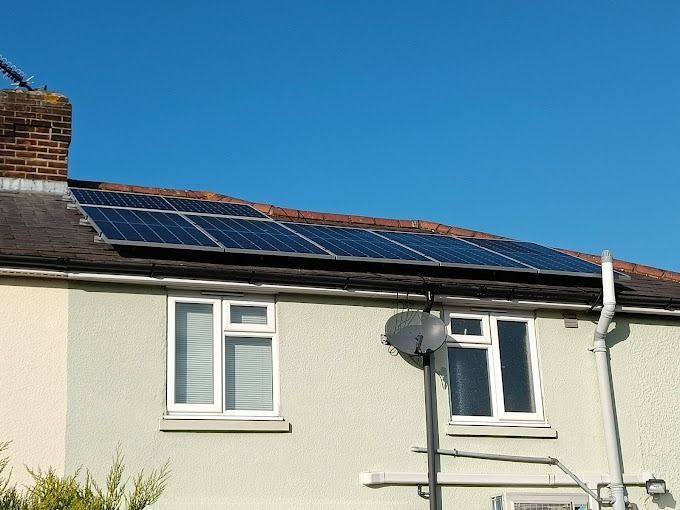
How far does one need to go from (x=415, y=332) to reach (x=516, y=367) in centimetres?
156

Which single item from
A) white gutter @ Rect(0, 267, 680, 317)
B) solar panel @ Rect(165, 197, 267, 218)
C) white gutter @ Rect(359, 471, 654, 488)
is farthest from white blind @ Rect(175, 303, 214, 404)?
solar panel @ Rect(165, 197, 267, 218)

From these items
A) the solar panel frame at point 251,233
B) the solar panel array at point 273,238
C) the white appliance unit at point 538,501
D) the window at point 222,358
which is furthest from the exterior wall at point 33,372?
the white appliance unit at point 538,501

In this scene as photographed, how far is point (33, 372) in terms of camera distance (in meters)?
11.2

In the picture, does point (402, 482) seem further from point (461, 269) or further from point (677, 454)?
point (677, 454)

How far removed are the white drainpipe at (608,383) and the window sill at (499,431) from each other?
2.17ft

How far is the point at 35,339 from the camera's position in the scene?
Answer: 11.4 metres

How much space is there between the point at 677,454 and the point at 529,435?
2003mm

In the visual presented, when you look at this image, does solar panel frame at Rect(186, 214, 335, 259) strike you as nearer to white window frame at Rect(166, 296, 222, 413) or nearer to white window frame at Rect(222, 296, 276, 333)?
white window frame at Rect(222, 296, 276, 333)

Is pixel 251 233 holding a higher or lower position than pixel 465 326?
higher

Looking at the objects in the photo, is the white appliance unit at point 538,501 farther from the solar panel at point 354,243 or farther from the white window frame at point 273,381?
the solar panel at point 354,243

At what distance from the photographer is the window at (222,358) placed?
11.9 meters

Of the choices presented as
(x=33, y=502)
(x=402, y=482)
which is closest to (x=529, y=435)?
(x=402, y=482)

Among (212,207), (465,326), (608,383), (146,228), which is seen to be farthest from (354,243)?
(608,383)

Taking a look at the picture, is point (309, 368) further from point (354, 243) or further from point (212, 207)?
point (212, 207)
